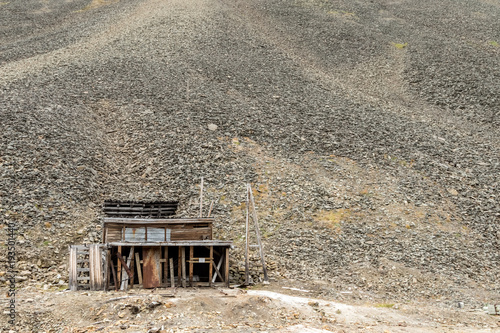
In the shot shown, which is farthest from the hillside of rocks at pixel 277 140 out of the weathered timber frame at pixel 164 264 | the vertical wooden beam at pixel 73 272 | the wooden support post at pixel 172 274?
the wooden support post at pixel 172 274

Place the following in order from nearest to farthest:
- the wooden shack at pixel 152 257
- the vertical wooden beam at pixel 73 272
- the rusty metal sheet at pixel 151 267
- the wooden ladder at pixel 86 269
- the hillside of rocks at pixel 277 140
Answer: the vertical wooden beam at pixel 73 272
the wooden ladder at pixel 86 269
the wooden shack at pixel 152 257
the rusty metal sheet at pixel 151 267
the hillside of rocks at pixel 277 140

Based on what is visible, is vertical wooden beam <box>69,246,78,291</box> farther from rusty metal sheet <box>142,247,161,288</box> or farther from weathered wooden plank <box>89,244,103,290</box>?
rusty metal sheet <box>142,247,161,288</box>

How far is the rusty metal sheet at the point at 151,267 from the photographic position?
66.2ft

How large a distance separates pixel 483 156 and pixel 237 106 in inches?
783

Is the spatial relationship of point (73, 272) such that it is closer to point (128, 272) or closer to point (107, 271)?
point (107, 271)

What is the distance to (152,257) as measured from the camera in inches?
805

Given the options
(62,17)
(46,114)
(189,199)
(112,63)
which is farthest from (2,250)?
(62,17)

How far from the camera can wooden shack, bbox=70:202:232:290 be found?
20.0m

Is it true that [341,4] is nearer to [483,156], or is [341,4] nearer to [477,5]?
[477,5]

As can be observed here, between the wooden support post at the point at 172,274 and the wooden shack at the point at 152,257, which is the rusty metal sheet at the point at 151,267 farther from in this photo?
the wooden support post at the point at 172,274

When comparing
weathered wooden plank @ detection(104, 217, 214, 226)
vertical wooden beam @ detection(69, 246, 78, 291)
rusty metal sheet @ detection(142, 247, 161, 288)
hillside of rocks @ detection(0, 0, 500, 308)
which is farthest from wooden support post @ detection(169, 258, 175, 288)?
hillside of rocks @ detection(0, 0, 500, 308)

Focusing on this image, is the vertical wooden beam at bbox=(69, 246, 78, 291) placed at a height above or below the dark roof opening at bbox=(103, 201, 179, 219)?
below

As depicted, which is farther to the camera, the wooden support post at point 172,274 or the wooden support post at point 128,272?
the wooden support post at point 172,274

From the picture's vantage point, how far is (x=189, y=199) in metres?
28.2
